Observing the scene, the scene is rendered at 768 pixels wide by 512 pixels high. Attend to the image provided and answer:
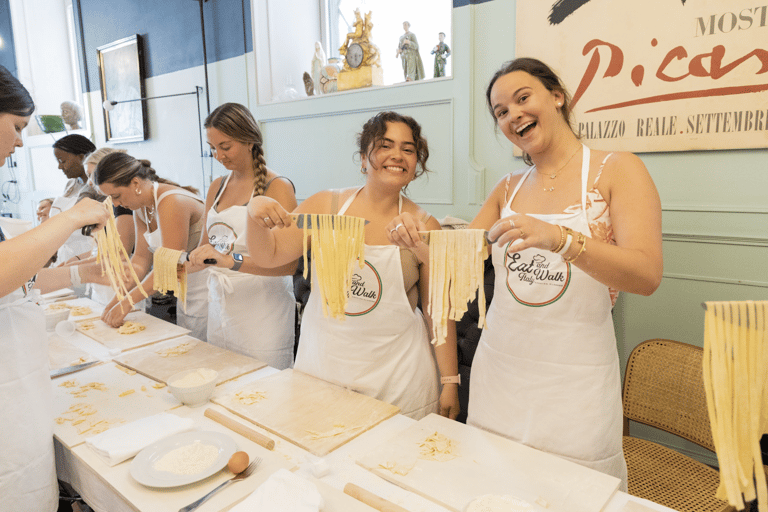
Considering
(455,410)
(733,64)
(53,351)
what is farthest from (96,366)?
(733,64)

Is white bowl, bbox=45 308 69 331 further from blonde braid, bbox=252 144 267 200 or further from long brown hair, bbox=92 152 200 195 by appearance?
blonde braid, bbox=252 144 267 200

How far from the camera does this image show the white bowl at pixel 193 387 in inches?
62.1

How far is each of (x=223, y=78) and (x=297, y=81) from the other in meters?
0.71

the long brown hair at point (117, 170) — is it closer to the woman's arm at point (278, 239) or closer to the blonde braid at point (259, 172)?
the blonde braid at point (259, 172)

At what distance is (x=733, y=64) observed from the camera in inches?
83.9

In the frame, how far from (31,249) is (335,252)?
89 centimetres

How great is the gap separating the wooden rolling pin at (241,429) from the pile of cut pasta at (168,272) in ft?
2.86

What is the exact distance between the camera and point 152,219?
3014 millimetres

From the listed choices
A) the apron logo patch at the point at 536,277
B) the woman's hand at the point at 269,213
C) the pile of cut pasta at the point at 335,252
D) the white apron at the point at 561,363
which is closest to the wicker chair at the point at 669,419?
the white apron at the point at 561,363

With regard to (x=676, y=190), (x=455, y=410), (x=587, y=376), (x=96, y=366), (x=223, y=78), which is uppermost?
(x=223, y=78)

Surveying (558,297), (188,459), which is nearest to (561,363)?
(558,297)

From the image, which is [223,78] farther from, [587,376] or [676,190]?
[587,376]

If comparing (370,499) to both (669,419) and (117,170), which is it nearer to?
(669,419)

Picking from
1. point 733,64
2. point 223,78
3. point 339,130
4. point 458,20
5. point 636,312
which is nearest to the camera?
point 733,64
